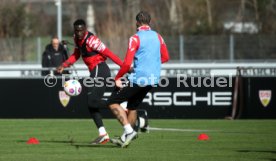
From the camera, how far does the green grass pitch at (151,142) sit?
522 inches

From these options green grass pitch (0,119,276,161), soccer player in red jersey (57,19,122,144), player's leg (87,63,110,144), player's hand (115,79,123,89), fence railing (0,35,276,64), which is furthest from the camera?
fence railing (0,35,276,64)

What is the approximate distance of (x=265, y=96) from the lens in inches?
869

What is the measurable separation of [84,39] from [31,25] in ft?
108

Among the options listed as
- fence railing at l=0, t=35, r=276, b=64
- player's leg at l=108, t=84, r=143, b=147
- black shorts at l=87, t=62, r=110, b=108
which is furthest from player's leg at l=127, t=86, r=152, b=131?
fence railing at l=0, t=35, r=276, b=64

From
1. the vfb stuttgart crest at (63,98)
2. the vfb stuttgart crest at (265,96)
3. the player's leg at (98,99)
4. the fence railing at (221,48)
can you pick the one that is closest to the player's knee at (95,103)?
the player's leg at (98,99)

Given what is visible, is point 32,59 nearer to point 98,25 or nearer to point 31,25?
point 31,25

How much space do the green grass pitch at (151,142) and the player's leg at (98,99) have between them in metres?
0.21

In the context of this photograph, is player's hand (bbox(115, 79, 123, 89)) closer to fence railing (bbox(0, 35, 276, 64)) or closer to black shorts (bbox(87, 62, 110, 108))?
black shorts (bbox(87, 62, 110, 108))

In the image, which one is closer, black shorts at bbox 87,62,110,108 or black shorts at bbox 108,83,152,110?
black shorts at bbox 108,83,152,110

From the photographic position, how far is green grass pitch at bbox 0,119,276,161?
13.3 m

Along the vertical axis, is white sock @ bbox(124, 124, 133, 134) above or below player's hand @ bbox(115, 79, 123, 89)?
below

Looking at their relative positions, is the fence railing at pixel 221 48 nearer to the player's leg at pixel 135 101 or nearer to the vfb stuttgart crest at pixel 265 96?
the vfb stuttgart crest at pixel 265 96

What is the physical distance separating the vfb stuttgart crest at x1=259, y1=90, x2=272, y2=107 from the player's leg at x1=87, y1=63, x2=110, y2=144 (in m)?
7.38

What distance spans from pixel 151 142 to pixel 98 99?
128 cm
